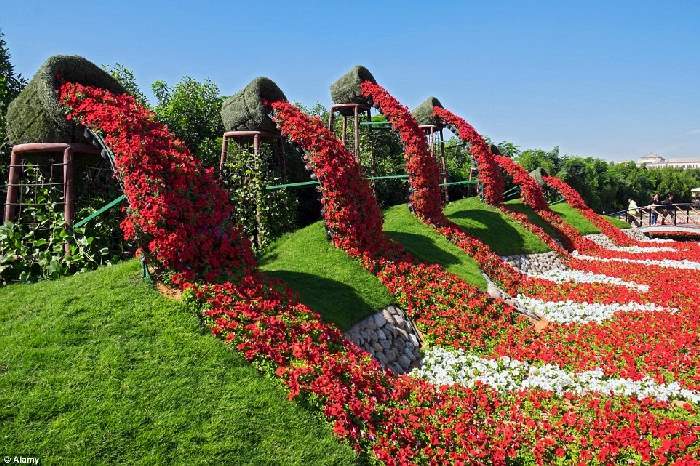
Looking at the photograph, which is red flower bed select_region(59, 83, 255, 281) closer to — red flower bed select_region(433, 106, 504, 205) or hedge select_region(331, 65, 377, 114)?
hedge select_region(331, 65, 377, 114)

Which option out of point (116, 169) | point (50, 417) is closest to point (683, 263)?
point (116, 169)

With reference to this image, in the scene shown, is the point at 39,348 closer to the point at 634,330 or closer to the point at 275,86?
the point at 275,86

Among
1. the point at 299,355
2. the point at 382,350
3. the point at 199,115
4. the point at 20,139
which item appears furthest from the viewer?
the point at 199,115

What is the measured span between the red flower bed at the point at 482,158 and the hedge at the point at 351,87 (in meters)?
7.61

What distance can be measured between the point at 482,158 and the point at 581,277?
26.1 feet

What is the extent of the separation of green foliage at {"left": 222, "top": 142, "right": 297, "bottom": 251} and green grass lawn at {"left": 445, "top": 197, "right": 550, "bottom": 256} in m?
8.48

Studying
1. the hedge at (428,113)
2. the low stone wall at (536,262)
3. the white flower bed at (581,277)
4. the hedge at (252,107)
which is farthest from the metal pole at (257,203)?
the hedge at (428,113)

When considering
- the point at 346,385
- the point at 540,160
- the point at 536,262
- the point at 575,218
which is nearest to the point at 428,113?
the point at 536,262

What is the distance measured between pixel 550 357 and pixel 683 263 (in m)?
15.4

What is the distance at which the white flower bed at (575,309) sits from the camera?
13729mm

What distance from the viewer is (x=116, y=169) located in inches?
357

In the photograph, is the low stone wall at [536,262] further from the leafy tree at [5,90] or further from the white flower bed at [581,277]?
the leafy tree at [5,90]

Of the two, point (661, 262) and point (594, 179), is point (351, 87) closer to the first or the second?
point (661, 262)

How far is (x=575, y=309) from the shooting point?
1445cm
